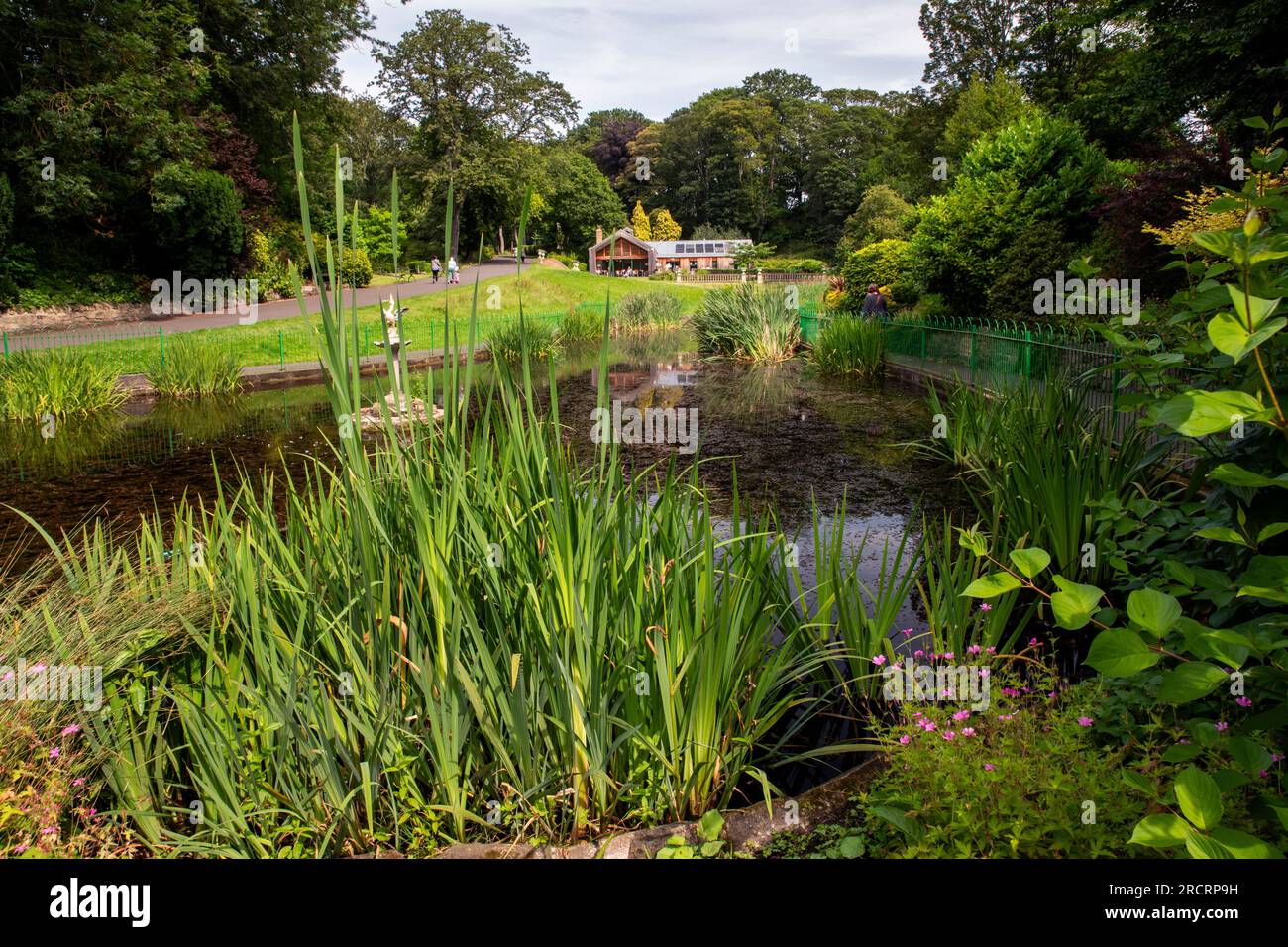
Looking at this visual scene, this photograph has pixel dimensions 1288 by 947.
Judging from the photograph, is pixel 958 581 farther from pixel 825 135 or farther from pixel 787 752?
Answer: pixel 825 135

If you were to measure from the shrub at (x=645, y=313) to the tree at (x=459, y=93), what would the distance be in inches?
908

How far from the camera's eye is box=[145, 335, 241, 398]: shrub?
1323cm

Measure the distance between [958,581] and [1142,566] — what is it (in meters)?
0.88

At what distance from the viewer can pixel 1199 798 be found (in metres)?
1.24

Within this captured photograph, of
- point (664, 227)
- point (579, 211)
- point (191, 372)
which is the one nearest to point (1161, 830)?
point (191, 372)

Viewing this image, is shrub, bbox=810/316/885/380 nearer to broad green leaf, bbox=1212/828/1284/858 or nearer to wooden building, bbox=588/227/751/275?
broad green leaf, bbox=1212/828/1284/858

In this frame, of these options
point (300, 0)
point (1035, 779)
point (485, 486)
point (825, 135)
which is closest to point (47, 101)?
point (300, 0)

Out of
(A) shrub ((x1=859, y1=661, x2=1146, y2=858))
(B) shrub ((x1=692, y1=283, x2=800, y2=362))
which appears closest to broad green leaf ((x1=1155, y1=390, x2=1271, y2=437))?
(A) shrub ((x1=859, y1=661, x2=1146, y2=858))

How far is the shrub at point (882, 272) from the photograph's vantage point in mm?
20297

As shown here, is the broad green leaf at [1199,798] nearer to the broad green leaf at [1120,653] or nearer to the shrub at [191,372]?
the broad green leaf at [1120,653]

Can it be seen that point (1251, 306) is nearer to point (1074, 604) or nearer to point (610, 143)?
point (1074, 604)

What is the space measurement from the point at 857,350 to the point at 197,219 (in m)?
20.4

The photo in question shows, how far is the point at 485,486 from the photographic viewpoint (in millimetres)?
2652
